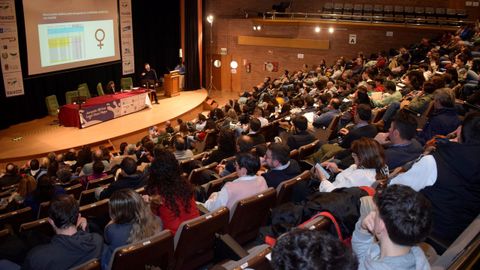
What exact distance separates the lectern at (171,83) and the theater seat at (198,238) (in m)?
13.6

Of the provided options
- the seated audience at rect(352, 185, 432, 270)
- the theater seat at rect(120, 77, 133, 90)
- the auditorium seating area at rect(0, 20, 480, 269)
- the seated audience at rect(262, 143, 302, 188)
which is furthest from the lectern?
the seated audience at rect(352, 185, 432, 270)

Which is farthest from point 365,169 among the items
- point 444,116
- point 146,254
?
point 444,116

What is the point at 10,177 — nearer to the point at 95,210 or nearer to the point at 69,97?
the point at 95,210

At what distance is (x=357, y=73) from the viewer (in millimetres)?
13219

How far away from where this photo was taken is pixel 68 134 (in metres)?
12.1

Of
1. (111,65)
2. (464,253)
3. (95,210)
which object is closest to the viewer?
(464,253)

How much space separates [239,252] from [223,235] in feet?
0.86

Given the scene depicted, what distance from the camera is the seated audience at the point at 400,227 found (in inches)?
→ 80.6

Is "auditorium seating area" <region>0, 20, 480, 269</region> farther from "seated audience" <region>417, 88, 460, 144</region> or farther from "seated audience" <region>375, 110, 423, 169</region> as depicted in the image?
"seated audience" <region>375, 110, 423, 169</region>

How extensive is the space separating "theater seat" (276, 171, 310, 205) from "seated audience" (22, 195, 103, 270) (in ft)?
5.54

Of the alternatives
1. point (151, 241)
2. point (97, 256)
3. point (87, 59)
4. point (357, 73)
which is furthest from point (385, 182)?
point (87, 59)

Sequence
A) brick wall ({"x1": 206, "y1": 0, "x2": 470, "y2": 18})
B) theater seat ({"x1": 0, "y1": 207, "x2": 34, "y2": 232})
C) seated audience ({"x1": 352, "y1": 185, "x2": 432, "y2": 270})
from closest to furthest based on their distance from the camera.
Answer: seated audience ({"x1": 352, "y1": 185, "x2": 432, "y2": 270}) < theater seat ({"x1": 0, "y1": 207, "x2": 34, "y2": 232}) < brick wall ({"x1": 206, "y1": 0, "x2": 470, "y2": 18})

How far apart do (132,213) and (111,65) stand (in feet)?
45.7

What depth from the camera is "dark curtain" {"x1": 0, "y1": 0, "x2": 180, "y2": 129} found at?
13109 mm
